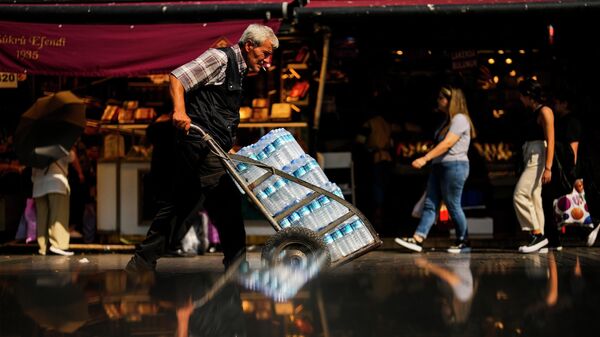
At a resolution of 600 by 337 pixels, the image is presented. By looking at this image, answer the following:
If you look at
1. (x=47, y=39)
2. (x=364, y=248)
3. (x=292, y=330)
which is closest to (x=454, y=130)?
(x=364, y=248)

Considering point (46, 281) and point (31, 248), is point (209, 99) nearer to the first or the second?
point (46, 281)

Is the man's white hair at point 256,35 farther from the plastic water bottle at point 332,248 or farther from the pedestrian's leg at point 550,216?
the pedestrian's leg at point 550,216

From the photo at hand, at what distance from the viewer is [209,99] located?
25.3 ft

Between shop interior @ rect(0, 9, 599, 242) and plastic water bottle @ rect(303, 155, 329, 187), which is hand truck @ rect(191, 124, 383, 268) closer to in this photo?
plastic water bottle @ rect(303, 155, 329, 187)

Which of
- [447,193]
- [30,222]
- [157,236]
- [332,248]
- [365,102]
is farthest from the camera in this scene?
[365,102]

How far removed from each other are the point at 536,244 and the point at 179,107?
5.17 metres

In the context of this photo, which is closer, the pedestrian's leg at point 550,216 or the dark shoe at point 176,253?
the pedestrian's leg at point 550,216

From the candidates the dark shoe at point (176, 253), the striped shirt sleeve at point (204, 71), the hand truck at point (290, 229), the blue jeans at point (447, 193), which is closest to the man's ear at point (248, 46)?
the striped shirt sleeve at point (204, 71)

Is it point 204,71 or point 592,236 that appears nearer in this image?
point 204,71

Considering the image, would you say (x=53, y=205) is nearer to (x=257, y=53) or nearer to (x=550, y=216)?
(x=257, y=53)

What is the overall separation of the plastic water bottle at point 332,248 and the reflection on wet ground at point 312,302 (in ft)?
0.59

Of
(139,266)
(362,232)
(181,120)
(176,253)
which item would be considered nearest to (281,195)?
(362,232)

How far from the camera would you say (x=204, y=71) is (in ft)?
24.6

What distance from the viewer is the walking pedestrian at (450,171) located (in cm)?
1060
